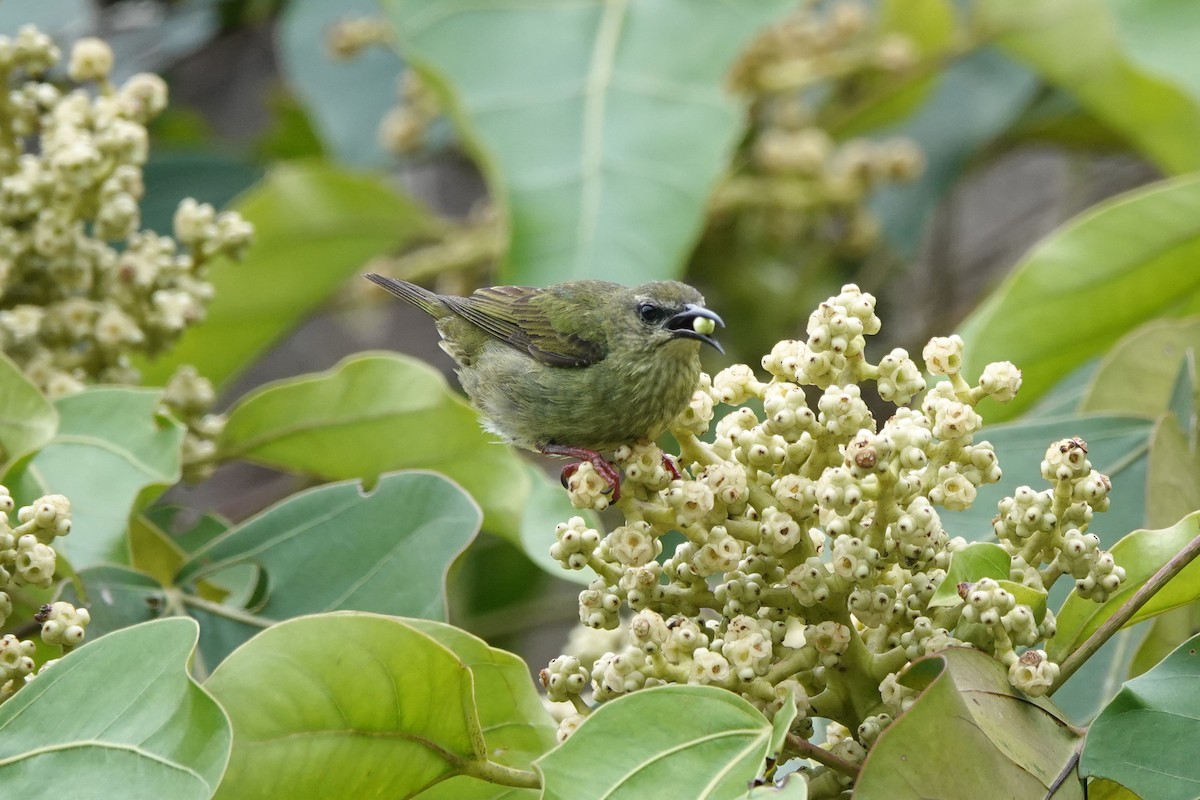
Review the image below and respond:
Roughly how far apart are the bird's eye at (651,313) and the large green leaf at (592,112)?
52cm

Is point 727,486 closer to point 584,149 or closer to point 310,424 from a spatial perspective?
point 310,424

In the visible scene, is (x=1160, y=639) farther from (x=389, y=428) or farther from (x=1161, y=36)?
(x=1161, y=36)

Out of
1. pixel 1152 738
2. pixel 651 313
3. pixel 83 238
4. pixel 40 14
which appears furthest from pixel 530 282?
pixel 40 14

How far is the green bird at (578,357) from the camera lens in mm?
1815

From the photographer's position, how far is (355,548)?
5.89 feet

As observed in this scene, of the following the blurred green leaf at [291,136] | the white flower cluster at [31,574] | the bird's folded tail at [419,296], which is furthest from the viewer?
the blurred green leaf at [291,136]

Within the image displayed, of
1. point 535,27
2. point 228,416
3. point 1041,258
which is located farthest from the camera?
point 535,27

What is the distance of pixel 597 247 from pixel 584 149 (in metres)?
0.23

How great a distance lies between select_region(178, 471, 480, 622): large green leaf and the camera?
5.68ft

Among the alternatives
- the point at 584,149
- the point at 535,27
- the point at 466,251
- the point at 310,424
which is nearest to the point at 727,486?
the point at 310,424

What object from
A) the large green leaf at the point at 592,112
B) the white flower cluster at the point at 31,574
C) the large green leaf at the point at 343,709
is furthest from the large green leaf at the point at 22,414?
the large green leaf at the point at 592,112

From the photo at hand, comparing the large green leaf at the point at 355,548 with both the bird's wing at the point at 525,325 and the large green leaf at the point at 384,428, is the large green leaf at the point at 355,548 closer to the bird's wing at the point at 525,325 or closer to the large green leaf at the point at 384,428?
the large green leaf at the point at 384,428

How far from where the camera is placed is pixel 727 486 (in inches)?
52.6

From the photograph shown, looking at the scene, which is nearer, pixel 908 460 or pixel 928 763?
pixel 928 763
